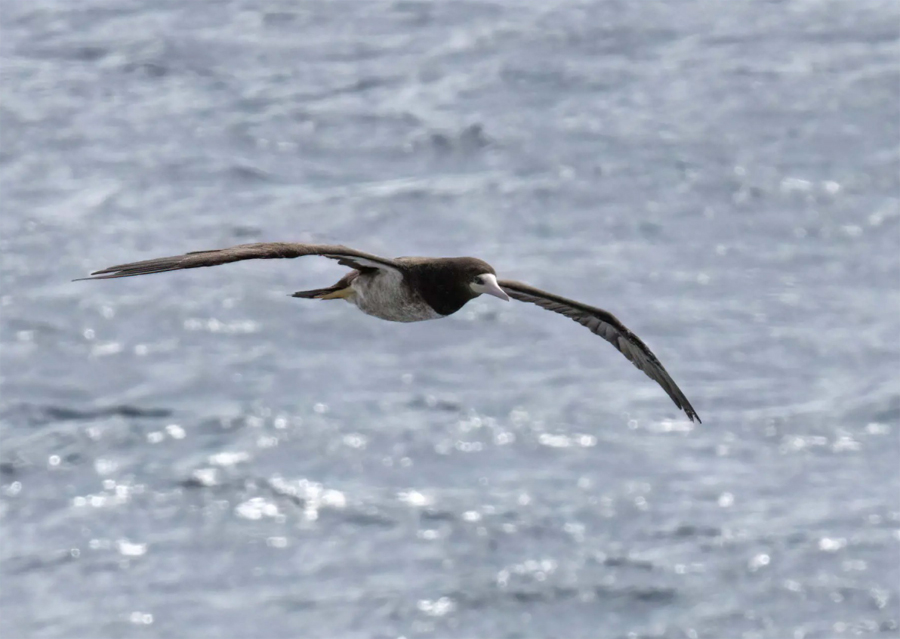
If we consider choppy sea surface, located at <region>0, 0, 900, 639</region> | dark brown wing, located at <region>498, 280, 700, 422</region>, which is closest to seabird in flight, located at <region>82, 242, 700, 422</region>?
dark brown wing, located at <region>498, 280, 700, 422</region>

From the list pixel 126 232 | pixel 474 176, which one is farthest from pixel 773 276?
pixel 126 232

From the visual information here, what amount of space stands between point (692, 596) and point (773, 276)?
14.8 metres

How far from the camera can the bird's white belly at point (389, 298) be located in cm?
1413

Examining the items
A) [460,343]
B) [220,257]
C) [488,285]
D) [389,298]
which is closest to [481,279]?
[488,285]

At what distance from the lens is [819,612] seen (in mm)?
34094

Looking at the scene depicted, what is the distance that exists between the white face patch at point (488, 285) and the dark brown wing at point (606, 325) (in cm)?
56

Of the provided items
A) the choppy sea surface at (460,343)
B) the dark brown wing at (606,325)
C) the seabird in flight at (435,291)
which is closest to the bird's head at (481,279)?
the seabird in flight at (435,291)

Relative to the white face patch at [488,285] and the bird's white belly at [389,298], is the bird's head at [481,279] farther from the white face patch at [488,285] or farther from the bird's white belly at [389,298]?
the bird's white belly at [389,298]

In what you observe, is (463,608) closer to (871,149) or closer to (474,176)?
(474,176)

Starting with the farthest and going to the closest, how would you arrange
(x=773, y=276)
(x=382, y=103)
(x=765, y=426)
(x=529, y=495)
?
(x=382, y=103), (x=773, y=276), (x=765, y=426), (x=529, y=495)

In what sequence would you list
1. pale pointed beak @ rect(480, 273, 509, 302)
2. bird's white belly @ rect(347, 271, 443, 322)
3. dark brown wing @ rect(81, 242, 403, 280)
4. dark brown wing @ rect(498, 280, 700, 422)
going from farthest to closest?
dark brown wing @ rect(498, 280, 700, 422), bird's white belly @ rect(347, 271, 443, 322), pale pointed beak @ rect(480, 273, 509, 302), dark brown wing @ rect(81, 242, 403, 280)

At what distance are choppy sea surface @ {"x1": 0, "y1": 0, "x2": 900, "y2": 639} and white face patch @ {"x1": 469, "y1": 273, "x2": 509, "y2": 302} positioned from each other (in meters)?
21.0

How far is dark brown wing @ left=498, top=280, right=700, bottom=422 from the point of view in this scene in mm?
14344

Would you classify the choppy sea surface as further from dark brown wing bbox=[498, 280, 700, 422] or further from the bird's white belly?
the bird's white belly
